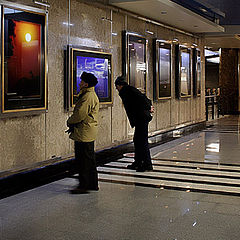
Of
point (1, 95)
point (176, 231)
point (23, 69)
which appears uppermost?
point (23, 69)

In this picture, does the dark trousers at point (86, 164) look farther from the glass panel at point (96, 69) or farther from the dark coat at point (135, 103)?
the glass panel at point (96, 69)

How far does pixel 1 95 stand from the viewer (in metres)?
5.96

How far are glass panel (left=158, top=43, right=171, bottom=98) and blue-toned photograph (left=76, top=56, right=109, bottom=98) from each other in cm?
340

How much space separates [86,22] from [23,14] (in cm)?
206

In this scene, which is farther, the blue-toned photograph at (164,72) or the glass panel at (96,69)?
the blue-toned photograph at (164,72)

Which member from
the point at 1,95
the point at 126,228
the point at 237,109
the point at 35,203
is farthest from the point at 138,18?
the point at 237,109

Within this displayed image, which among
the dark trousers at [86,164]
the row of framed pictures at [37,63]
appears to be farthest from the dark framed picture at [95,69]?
the dark trousers at [86,164]

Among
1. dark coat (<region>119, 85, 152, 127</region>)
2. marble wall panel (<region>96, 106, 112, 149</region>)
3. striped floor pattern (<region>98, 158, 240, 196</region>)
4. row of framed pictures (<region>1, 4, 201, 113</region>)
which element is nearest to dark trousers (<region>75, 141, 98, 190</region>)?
striped floor pattern (<region>98, 158, 240, 196</region>)

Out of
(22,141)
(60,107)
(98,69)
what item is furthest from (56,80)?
(98,69)

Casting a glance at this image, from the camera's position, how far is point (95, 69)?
855 cm

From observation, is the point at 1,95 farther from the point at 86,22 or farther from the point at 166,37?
the point at 166,37

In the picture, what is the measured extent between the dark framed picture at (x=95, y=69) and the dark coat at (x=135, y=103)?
1.15 metres

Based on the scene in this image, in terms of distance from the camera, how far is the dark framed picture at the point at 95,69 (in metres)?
7.78

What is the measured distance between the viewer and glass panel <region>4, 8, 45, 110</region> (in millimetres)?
6094
